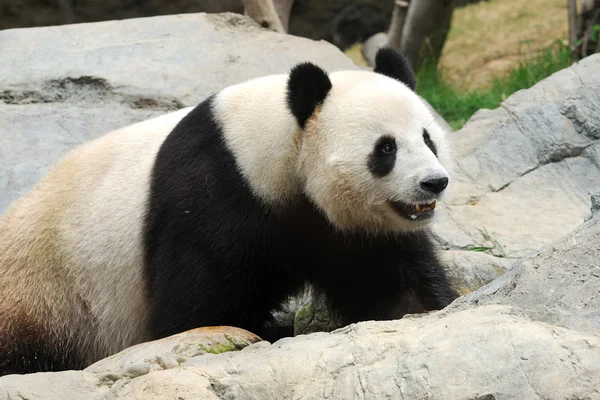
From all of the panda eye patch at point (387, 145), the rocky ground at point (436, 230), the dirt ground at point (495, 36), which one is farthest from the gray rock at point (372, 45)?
the panda eye patch at point (387, 145)

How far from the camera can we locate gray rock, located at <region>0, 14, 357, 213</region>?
629 centimetres

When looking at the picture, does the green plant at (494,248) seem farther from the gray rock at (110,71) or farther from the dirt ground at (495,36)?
the dirt ground at (495,36)

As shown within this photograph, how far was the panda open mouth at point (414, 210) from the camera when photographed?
3926mm

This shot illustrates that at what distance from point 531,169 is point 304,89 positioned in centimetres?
257

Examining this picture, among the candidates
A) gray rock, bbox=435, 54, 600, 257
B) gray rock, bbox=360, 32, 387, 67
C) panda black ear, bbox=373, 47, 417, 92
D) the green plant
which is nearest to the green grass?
gray rock, bbox=435, 54, 600, 257

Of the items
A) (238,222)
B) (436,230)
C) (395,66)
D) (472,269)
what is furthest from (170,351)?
(436,230)

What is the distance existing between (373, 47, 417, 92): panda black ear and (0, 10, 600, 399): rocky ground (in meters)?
1.08

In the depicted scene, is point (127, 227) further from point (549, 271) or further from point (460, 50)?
point (460, 50)

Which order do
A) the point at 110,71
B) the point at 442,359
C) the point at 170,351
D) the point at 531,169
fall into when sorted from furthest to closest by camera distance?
the point at 110,71 → the point at 531,169 → the point at 170,351 → the point at 442,359

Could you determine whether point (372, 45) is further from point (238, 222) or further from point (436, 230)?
point (238, 222)

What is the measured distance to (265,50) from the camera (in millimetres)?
7230

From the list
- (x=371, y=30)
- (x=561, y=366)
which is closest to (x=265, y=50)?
(x=561, y=366)

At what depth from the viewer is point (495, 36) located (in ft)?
43.0

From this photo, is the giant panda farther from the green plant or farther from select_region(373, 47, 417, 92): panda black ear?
the green plant
